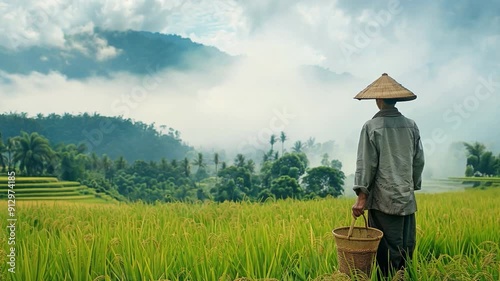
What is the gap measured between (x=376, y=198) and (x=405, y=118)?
84 centimetres

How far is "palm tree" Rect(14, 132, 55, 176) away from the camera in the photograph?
44.7m

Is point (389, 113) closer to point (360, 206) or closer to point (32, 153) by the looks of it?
point (360, 206)

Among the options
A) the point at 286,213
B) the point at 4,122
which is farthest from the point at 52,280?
the point at 4,122

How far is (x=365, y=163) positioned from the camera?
4195 millimetres

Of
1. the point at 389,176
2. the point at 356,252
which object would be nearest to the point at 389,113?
the point at 389,176

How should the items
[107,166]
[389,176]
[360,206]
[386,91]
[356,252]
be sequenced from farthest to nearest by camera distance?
[107,166] → [386,91] → [389,176] → [360,206] → [356,252]

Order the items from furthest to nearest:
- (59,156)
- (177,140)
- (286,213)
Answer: (177,140) → (59,156) → (286,213)

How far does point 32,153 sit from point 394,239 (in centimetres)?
4744

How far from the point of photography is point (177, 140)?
370 ft

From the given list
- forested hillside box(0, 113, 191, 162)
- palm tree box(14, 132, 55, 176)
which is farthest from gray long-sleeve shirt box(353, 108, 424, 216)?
forested hillside box(0, 113, 191, 162)

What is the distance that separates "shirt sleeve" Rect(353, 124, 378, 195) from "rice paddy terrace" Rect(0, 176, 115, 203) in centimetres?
2964

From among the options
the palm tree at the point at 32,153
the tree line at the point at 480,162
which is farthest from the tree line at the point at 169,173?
the tree line at the point at 480,162

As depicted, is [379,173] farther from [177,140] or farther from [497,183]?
[177,140]

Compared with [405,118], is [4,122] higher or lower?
higher
